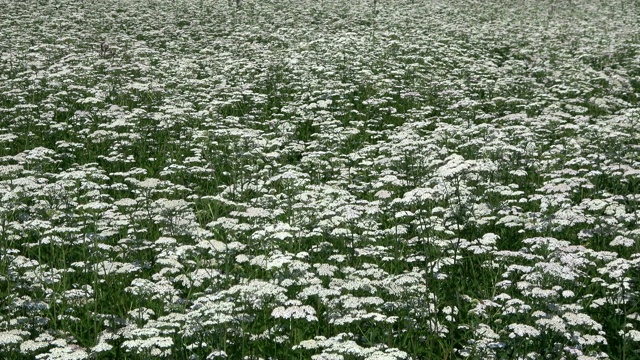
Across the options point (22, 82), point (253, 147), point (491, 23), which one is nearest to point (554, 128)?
point (253, 147)

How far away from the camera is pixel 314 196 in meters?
8.21

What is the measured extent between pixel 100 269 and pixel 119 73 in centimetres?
998

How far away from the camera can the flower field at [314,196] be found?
580 centimetres

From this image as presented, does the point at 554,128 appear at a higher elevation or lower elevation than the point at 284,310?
lower

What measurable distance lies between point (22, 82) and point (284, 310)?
1157cm

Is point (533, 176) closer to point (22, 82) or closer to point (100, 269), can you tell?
point (100, 269)

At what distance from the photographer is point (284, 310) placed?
5.30m

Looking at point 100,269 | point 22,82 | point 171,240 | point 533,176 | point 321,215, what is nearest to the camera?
point 171,240

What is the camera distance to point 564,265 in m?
6.02

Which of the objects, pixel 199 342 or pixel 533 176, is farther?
pixel 533 176

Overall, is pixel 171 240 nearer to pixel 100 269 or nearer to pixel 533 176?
pixel 100 269

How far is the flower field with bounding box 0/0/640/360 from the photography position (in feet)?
19.0

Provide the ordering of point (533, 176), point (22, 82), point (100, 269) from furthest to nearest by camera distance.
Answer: point (22, 82), point (533, 176), point (100, 269)

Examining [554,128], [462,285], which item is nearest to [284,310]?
[462,285]
